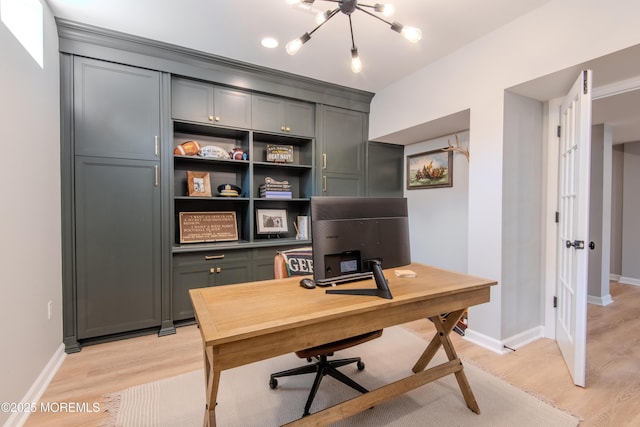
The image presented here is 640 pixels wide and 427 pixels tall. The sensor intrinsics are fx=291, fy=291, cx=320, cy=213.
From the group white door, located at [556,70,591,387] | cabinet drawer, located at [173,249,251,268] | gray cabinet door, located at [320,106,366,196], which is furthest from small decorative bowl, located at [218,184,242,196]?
white door, located at [556,70,591,387]

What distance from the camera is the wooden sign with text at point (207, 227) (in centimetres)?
301

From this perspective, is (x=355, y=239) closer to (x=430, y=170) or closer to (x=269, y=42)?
(x=269, y=42)

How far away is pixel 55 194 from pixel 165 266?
0.98 metres

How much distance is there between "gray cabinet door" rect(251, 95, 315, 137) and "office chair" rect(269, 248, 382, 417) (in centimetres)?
176

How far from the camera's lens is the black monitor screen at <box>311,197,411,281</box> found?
134 cm

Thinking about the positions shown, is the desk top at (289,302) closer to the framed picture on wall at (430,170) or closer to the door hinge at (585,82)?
the door hinge at (585,82)

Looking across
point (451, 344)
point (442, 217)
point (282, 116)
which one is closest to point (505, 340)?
point (451, 344)

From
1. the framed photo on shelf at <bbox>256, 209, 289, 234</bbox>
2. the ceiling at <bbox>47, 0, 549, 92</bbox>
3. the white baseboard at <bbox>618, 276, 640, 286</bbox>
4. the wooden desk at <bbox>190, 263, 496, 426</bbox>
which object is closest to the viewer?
the wooden desk at <bbox>190, 263, 496, 426</bbox>

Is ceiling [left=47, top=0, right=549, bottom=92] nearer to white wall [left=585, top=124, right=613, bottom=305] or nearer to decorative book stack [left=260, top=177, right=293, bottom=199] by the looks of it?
decorative book stack [left=260, top=177, right=293, bottom=199]

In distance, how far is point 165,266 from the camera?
106 inches

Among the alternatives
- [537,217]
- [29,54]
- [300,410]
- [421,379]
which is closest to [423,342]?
[421,379]

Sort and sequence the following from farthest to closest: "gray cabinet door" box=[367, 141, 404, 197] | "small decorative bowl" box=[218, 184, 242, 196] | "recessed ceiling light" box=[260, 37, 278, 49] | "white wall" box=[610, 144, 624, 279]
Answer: "white wall" box=[610, 144, 624, 279], "gray cabinet door" box=[367, 141, 404, 197], "small decorative bowl" box=[218, 184, 242, 196], "recessed ceiling light" box=[260, 37, 278, 49]

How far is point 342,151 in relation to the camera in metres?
3.67

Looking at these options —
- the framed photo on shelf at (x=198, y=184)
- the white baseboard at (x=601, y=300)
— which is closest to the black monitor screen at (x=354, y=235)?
the framed photo on shelf at (x=198, y=184)
